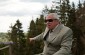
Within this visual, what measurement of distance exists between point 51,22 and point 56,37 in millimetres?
211

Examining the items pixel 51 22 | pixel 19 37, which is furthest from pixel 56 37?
pixel 19 37

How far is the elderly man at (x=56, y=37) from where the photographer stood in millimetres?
4184

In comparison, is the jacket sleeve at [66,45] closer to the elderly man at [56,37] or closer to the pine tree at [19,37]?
the elderly man at [56,37]

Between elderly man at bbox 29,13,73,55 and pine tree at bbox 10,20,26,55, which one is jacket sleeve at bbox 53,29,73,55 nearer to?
elderly man at bbox 29,13,73,55

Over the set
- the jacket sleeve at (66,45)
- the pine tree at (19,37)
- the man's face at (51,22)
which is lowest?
the pine tree at (19,37)

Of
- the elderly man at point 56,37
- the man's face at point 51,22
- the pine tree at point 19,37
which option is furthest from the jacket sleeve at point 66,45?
the pine tree at point 19,37

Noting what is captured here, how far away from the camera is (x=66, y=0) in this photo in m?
64.9

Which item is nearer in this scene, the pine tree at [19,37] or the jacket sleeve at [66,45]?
the jacket sleeve at [66,45]

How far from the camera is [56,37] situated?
4379 millimetres

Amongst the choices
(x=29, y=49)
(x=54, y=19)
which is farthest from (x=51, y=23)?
(x=29, y=49)

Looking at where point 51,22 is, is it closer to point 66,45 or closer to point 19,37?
point 66,45

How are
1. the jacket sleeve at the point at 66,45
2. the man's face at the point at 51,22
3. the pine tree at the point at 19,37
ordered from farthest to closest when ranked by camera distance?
the pine tree at the point at 19,37 → the man's face at the point at 51,22 → the jacket sleeve at the point at 66,45

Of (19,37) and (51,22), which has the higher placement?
(51,22)

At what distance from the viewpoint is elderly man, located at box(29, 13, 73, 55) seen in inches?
165
